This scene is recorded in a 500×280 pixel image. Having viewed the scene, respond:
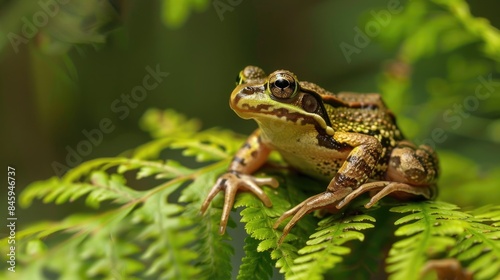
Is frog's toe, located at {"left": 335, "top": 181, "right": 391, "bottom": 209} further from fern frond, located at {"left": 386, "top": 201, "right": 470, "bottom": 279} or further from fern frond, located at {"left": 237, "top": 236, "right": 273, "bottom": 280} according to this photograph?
fern frond, located at {"left": 237, "top": 236, "right": 273, "bottom": 280}

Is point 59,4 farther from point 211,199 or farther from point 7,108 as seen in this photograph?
point 211,199

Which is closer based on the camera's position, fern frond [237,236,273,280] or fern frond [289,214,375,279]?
fern frond [289,214,375,279]

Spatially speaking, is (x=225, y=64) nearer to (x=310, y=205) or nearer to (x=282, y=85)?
(x=282, y=85)

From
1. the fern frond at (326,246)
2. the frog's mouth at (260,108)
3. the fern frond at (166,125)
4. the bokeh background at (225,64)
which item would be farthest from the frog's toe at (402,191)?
the fern frond at (166,125)

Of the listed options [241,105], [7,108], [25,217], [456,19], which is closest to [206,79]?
[7,108]

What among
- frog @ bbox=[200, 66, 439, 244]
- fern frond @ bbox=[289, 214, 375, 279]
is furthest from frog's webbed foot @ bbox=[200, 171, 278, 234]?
fern frond @ bbox=[289, 214, 375, 279]

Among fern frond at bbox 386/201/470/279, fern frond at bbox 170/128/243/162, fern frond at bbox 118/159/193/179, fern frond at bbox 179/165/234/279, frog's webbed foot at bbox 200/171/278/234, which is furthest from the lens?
fern frond at bbox 170/128/243/162

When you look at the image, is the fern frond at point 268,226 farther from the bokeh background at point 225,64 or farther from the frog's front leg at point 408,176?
the bokeh background at point 225,64
